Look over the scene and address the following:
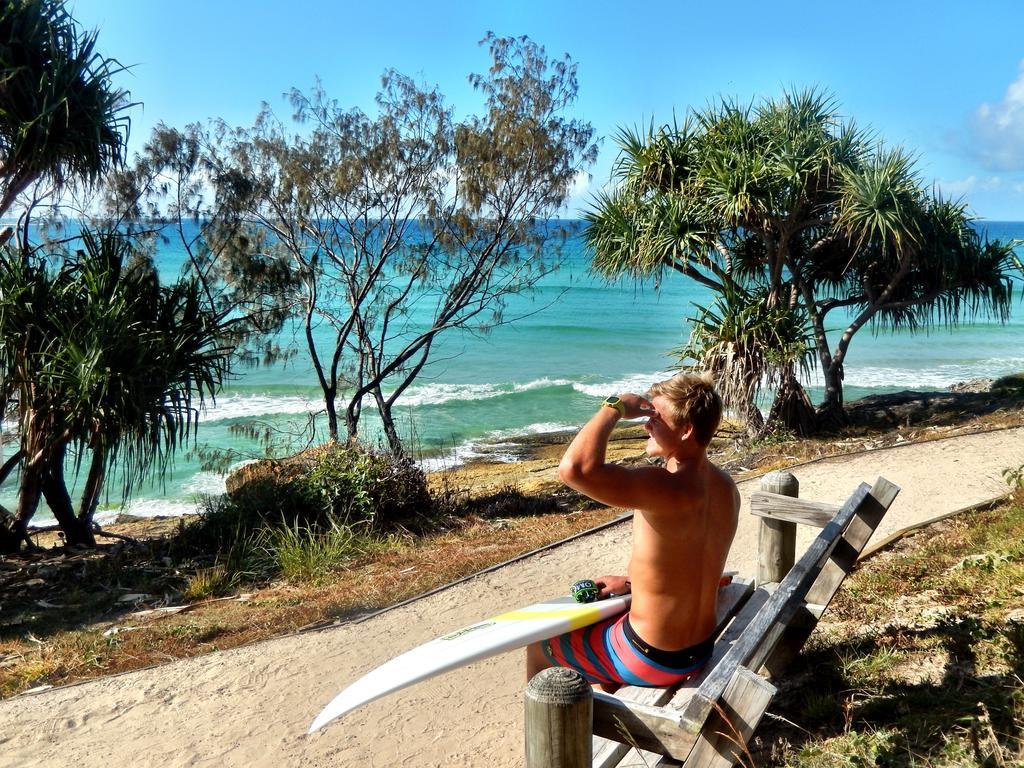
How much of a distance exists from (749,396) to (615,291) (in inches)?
1418

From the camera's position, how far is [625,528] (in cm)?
794

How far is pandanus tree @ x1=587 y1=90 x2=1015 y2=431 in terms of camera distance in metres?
11.9

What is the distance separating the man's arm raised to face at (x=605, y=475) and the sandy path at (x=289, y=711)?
1630 mm

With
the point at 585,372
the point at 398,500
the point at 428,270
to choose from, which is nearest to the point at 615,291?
the point at 585,372

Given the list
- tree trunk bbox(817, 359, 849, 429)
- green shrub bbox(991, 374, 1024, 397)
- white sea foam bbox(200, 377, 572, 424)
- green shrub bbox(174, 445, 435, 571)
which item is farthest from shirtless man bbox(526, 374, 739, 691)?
white sea foam bbox(200, 377, 572, 424)

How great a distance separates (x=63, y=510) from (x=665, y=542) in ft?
26.3

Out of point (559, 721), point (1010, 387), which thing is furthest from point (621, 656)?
point (1010, 387)

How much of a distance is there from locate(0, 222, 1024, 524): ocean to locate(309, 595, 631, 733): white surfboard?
9.48 metres

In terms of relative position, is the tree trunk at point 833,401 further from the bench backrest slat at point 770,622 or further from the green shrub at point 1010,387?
the bench backrest slat at point 770,622

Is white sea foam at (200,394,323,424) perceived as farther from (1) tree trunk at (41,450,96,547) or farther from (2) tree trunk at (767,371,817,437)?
(2) tree trunk at (767,371,817,437)

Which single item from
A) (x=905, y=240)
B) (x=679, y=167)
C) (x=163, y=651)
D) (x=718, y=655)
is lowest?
(x=163, y=651)

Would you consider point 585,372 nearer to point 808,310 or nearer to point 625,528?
point 808,310

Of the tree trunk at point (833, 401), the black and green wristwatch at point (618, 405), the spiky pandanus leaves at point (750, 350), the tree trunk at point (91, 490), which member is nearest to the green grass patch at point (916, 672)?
the black and green wristwatch at point (618, 405)

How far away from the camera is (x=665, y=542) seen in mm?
3254
